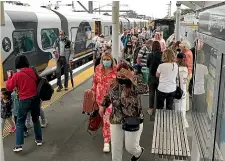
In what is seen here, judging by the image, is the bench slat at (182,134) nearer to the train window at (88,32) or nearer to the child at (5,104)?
the child at (5,104)

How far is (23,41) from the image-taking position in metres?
9.34

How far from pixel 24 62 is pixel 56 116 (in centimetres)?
245

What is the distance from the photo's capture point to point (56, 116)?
689 centimetres

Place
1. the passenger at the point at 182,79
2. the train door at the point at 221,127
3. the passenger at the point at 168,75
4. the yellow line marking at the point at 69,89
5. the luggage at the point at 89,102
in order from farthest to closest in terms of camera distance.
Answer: the yellow line marking at the point at 69,89 → the passenger at the point at 182,79 → the passenger at the point at 168,75 → the luggage at the point at 89,102 → the train door at the point at 221,127

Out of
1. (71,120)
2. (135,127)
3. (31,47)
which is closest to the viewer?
(135,127)

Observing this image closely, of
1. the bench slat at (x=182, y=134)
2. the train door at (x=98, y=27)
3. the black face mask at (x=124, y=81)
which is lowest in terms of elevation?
the bench slat at (x=182, y=134)

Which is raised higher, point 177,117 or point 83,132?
point 177,117

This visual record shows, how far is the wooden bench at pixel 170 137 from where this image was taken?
3.50 m

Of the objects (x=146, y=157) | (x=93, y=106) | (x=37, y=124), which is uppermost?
(x=93, y=106)

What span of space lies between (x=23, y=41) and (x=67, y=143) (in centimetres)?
495

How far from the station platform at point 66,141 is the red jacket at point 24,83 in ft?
3.16

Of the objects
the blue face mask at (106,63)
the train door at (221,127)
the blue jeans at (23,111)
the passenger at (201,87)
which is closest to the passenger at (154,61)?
the blue face mask at (106,63)

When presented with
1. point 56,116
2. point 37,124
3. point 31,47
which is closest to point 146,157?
point 37,124

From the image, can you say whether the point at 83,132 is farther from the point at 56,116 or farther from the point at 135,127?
the point at 135,127
